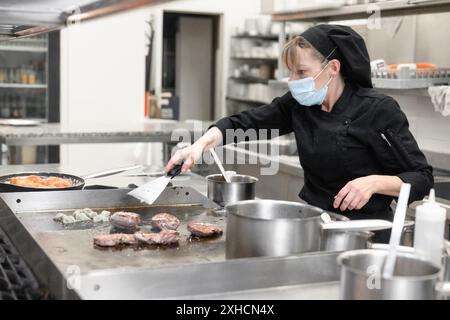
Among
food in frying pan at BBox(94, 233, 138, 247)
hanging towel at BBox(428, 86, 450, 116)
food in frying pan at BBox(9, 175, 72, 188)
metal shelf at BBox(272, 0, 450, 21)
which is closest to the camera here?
food in frying pan at BBox(94, 233, 138, 247)

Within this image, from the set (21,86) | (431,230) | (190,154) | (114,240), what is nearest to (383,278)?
(431,230)

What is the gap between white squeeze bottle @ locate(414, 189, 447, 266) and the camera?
4.75 ft

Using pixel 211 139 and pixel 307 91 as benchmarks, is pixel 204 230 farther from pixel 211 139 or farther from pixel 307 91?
pixel 307 91

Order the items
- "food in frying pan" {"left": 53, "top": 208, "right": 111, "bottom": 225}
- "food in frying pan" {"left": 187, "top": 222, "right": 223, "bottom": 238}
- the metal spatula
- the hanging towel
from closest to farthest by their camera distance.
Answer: "food in frying pan" {"left": 187, "top": 222, "right": 223, "bottom": 238}, "food in frying pan" {"left": 53, "top": 208, "right": 111, "bottom": 225}, the metal spatula, the hanging towel

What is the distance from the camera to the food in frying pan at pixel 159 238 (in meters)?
1.74

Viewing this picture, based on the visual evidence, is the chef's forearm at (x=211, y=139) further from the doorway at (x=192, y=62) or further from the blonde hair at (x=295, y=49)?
the doorway at (x=192, y=62)

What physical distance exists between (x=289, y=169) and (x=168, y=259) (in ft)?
7.73

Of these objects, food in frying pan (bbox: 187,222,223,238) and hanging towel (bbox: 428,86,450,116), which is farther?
hanging towel (bbox: 428,86,450,116)

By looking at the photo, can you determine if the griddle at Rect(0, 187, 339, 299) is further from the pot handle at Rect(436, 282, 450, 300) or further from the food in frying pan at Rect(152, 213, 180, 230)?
the pot handle at Rect(436, 282, 450, 300)

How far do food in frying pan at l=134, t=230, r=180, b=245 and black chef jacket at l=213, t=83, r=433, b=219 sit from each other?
2.46 ft

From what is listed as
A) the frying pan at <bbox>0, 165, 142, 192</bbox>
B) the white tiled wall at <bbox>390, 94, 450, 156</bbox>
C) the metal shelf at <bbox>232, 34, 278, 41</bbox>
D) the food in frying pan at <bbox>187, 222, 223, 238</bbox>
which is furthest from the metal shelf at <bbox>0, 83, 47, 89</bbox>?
the food in frying pan at <bbox>187, 222, 223, 238</bbox>

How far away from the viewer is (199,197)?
2.36 meters

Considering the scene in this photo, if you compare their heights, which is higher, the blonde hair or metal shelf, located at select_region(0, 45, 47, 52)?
metal shelf, located at select_region(0, 45, 47, 52)
